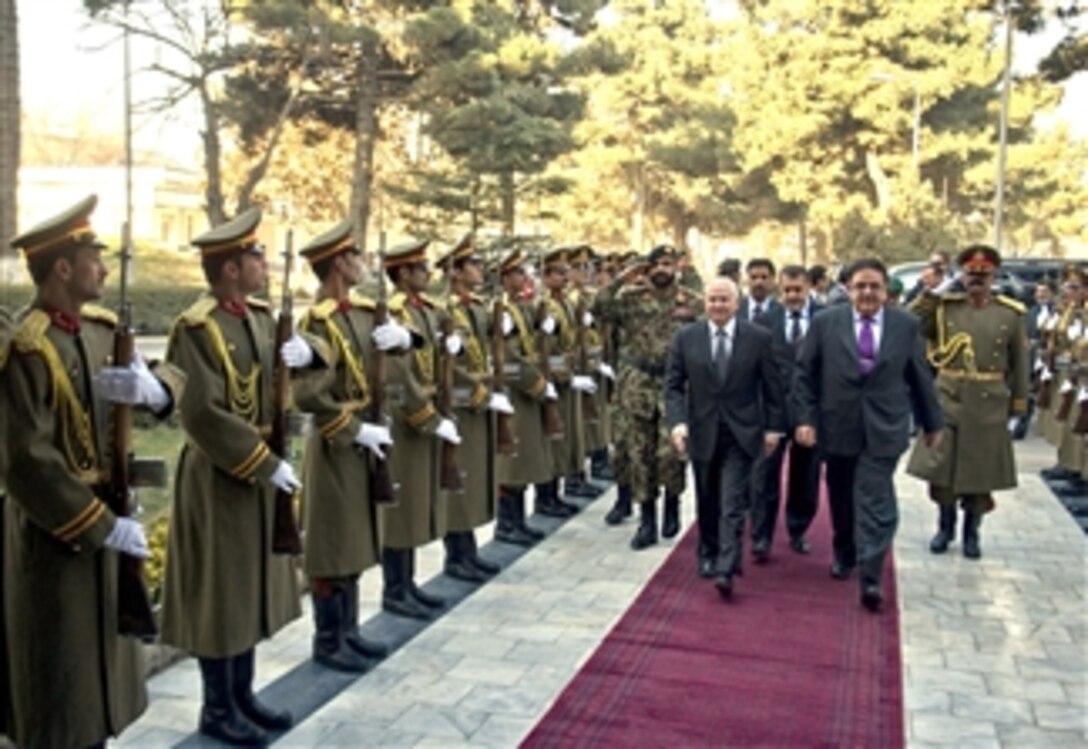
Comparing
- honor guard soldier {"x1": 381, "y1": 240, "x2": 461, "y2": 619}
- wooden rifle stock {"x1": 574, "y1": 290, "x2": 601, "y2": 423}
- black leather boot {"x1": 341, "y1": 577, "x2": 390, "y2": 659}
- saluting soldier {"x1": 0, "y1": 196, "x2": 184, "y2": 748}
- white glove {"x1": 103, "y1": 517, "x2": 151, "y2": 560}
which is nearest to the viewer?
saluting soldier {"x1": 0, "y1": 196, "x2": 184, "y2": 748}

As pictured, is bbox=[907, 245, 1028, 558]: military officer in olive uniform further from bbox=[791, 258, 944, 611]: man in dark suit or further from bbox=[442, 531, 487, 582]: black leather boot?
bbox=[442, 531, 487, 582]: black leather boot

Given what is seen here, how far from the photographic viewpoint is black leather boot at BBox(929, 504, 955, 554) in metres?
8.01

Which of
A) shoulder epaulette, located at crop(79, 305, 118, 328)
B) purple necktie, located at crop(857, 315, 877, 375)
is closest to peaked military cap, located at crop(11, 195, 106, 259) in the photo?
shoulder epaulette, located at crop(79, 305, 118, 328)

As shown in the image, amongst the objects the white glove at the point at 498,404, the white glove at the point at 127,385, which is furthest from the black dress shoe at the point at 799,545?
the white glove at the point at 127,385

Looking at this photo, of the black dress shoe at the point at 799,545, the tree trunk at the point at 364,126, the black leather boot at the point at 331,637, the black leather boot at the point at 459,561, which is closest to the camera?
the black leather boot at the point at 331,637

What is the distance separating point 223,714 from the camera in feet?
15.0

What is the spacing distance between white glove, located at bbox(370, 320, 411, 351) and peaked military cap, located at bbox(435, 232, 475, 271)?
155cm

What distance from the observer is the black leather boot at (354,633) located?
5.54 meters

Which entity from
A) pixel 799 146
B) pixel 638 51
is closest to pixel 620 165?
pixel 638 51

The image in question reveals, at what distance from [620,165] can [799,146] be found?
1008cm

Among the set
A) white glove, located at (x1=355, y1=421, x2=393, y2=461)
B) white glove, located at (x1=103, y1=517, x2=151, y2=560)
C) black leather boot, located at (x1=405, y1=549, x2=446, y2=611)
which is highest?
white glove, located at (x1=355, y1=421, x2=393, y2=461)

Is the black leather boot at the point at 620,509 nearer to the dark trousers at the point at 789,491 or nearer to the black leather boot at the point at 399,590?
the dark trousers at the point at 789,491

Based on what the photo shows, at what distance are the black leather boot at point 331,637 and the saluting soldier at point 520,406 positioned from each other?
83.1 inches

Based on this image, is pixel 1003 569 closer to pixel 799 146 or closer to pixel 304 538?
pixel 304 538
